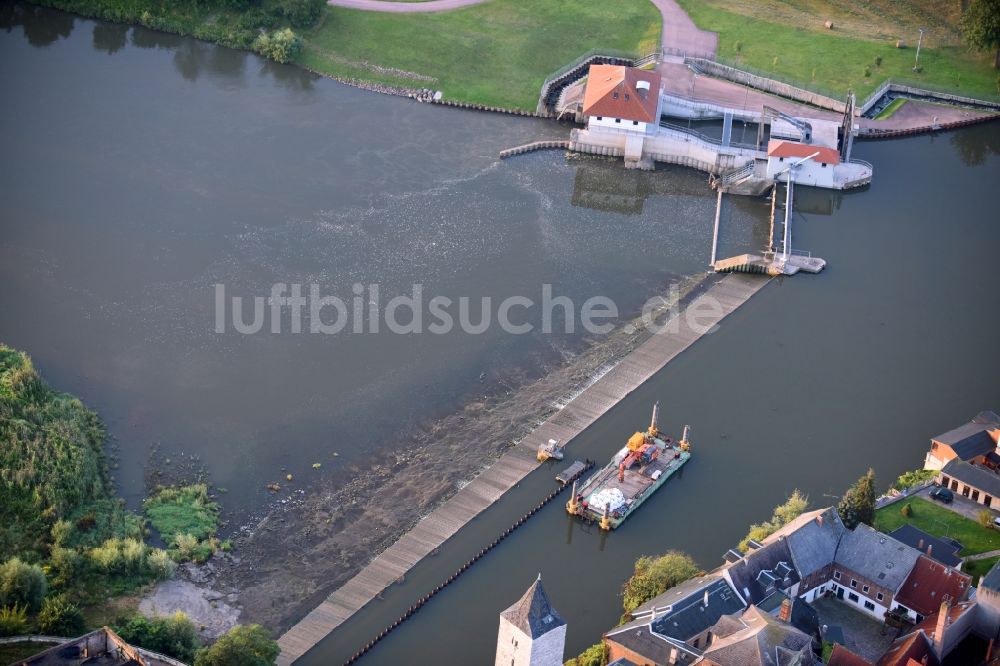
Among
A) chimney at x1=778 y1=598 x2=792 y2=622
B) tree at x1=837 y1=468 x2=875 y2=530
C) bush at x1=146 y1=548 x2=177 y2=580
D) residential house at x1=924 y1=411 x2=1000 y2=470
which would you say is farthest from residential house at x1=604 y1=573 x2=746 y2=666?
bush at x1=146 y1=548 x2=177 y2=580

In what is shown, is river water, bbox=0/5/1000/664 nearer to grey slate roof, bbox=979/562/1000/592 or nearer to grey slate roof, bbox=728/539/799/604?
grey slate roof, bbox=728/539/799/604

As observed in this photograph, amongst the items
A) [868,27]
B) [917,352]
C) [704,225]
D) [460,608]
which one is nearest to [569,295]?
[704,225]

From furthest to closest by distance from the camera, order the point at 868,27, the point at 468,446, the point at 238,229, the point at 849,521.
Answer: the point at 868,27
the point at 238,229
the point at 468,446
the point at 849,521

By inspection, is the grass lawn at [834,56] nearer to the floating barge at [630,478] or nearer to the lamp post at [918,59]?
the lamp post at [918,59]

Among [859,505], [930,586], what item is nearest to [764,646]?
[930,586]

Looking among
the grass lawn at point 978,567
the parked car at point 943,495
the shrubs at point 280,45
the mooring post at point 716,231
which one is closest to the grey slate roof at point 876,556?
the grass lawn at point 978,567

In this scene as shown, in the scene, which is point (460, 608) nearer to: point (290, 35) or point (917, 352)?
point (917, 352)

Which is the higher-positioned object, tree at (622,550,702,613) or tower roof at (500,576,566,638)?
tower roof at (500,576,566,638)
